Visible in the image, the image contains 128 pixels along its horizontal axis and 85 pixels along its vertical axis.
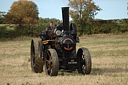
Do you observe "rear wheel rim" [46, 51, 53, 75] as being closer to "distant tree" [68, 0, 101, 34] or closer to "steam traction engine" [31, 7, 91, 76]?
"steam traction engine" [31, 7, 91, 76]

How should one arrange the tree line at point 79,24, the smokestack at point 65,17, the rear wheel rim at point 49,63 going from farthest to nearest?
the tree line at point 79,24 < the smokestack at point 65,17 < the rear wheel rim at point 49,63

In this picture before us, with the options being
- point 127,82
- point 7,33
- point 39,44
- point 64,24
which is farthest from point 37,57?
point 7,33

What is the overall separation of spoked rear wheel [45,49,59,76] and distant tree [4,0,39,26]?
39586mm

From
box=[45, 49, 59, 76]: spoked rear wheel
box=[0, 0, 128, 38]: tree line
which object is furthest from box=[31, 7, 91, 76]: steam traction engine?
box=[0, 0, 128, 38]: tree line

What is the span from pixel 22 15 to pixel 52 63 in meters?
52.7

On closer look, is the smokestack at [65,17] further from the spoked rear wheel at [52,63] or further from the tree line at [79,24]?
the tree line at [79,24]

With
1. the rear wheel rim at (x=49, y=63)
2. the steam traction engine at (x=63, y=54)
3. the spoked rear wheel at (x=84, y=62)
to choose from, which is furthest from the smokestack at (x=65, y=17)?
the rear wheel rim at (x=49, y=63)

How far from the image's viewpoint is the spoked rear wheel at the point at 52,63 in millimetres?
11555

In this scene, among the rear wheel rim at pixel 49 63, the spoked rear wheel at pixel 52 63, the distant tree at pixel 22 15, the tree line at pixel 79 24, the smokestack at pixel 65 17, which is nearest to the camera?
the spoked rear wheel at pixel 52 63

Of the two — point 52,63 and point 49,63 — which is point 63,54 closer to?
point 49,63

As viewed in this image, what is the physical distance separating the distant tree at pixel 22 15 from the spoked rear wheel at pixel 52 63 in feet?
130

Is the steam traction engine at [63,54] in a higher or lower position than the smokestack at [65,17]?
lower

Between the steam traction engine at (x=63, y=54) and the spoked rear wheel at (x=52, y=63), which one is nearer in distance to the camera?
the spoked rear wheel at (x=52, y=63)

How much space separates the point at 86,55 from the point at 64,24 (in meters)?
1.55
